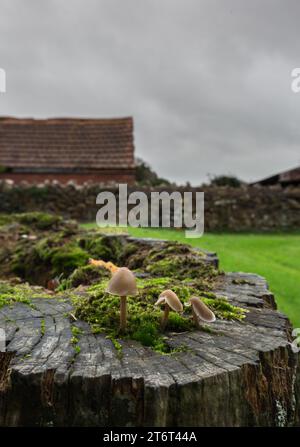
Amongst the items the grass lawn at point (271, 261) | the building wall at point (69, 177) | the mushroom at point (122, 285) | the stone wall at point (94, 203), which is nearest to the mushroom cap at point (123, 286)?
the mushroom at point (122, 285)

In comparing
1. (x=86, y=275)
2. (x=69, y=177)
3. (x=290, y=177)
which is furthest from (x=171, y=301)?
(x=290, y=177)

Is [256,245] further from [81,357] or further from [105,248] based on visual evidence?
[81,357]

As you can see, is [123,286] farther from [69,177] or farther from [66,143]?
[66,143]

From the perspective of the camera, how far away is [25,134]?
69.6 ft

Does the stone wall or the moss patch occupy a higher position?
the stone wall

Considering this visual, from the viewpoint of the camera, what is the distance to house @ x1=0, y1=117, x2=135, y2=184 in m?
18.6

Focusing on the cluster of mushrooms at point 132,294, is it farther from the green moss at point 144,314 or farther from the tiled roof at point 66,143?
the tiled roof at point 66,143

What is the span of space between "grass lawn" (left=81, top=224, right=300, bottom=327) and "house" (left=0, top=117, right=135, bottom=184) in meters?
7.53

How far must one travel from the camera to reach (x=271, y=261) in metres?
8.38

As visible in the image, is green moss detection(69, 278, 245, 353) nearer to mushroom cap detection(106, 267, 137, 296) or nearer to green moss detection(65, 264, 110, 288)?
mushroom cap detection(106, 267, 137, 296)

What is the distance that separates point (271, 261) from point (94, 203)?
7067mm

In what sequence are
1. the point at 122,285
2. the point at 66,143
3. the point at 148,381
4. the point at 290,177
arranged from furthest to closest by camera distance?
the point at 290,177 < the point at 66,143 < the point at 122,285 < the point at 148,381

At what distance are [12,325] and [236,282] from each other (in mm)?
1886

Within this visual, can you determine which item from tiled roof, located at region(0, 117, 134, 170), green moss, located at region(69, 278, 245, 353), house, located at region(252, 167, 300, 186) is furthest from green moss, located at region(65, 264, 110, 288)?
house, located at region(252, 167, 300, 186)
